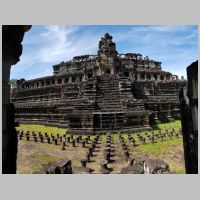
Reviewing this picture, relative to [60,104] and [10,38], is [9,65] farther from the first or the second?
[60,104]

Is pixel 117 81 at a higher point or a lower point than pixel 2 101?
higher

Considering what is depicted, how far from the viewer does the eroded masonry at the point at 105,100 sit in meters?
20.7

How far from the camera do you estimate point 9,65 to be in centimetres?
495

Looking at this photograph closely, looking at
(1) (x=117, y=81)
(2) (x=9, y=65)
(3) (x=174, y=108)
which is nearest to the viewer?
(2) (x=9, y=65)

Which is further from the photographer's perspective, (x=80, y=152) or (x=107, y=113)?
(x=107, y=113)

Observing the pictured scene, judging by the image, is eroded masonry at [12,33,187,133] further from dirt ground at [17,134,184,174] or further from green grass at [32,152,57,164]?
green grass at [32,152,57,164]

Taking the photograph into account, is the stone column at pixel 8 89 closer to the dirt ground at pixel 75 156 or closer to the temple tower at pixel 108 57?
the dirt ground at pixel 75 156

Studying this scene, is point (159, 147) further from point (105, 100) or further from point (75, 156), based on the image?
point (105, 100)

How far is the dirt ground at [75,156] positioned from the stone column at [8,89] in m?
3.13

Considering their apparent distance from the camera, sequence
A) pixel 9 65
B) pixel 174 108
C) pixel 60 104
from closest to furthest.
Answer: pixel 9 65
pixel 60 104
pixel 174 108

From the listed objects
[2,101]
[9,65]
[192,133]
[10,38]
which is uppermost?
[10,38]

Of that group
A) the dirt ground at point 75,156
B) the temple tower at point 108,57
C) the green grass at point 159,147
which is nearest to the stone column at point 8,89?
the dirt ground at point 75,156

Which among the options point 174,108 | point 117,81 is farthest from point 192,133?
point 174,108

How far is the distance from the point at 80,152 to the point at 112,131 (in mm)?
6258
